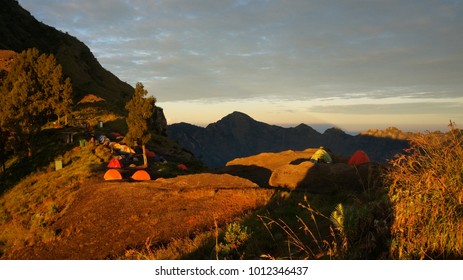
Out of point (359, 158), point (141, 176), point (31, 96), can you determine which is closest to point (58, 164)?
point (141, 176)

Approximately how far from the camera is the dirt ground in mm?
14164

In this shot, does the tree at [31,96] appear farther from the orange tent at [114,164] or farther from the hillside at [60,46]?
the hillside at [60,46]

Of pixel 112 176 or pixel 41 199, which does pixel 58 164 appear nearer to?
pixel 41 199

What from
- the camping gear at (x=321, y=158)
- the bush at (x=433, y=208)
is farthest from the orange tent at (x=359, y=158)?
the bush at (x=433, y=208)

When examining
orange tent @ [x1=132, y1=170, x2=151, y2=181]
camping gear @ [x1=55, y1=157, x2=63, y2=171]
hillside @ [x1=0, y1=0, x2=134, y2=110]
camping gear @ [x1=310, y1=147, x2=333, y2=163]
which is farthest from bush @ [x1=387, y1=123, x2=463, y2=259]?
hillside @ [x1=0, y1=0, x2=134, y2=110]

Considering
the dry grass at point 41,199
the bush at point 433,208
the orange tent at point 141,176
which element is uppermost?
the bush at point 433,208

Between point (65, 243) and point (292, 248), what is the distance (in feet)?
42.2

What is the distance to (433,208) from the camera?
5.12 metres

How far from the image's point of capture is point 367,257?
5.40 meters

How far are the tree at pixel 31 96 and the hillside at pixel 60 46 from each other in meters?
46.9

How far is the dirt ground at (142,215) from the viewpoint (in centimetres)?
1416

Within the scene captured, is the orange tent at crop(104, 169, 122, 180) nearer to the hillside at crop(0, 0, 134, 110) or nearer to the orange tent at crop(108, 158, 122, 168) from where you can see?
the orange tent at crop(108, 158, 122, 168)

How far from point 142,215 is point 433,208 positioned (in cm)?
1483
